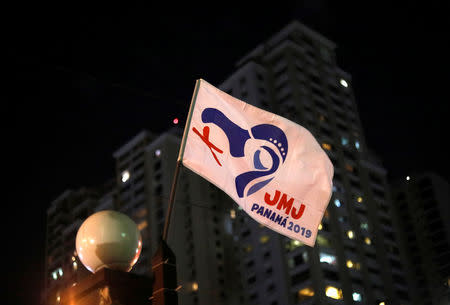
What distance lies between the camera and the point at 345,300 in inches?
2771

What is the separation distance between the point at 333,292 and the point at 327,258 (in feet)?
15.3

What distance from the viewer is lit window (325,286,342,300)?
6945cm

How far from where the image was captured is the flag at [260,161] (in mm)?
7545

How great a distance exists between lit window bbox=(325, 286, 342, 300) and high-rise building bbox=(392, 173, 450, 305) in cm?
3592

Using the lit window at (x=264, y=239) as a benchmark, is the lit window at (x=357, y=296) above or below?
below

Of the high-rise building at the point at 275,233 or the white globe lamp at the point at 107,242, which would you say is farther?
the high-rise building at the point at 275,233

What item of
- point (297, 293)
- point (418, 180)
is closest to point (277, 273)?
point (297, 293)

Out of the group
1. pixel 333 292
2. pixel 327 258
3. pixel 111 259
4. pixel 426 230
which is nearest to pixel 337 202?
pixel 327 258

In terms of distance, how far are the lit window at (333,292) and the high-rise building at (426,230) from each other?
35921mm

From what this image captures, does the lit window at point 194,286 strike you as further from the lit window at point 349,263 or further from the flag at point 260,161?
the flag at point 260,161

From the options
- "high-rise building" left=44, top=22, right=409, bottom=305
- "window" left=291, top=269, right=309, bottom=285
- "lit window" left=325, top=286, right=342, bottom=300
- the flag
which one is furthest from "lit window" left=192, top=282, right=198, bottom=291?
the flag

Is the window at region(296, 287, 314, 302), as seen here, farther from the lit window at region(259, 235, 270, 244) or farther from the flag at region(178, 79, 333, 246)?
the flag at region(178, 79, 333, 246)

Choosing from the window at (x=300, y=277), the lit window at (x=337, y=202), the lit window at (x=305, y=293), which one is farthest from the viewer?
the lit window at (x=337, y=202)

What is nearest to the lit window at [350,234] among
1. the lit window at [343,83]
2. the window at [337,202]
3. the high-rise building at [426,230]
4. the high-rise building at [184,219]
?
the window at [337,202]
